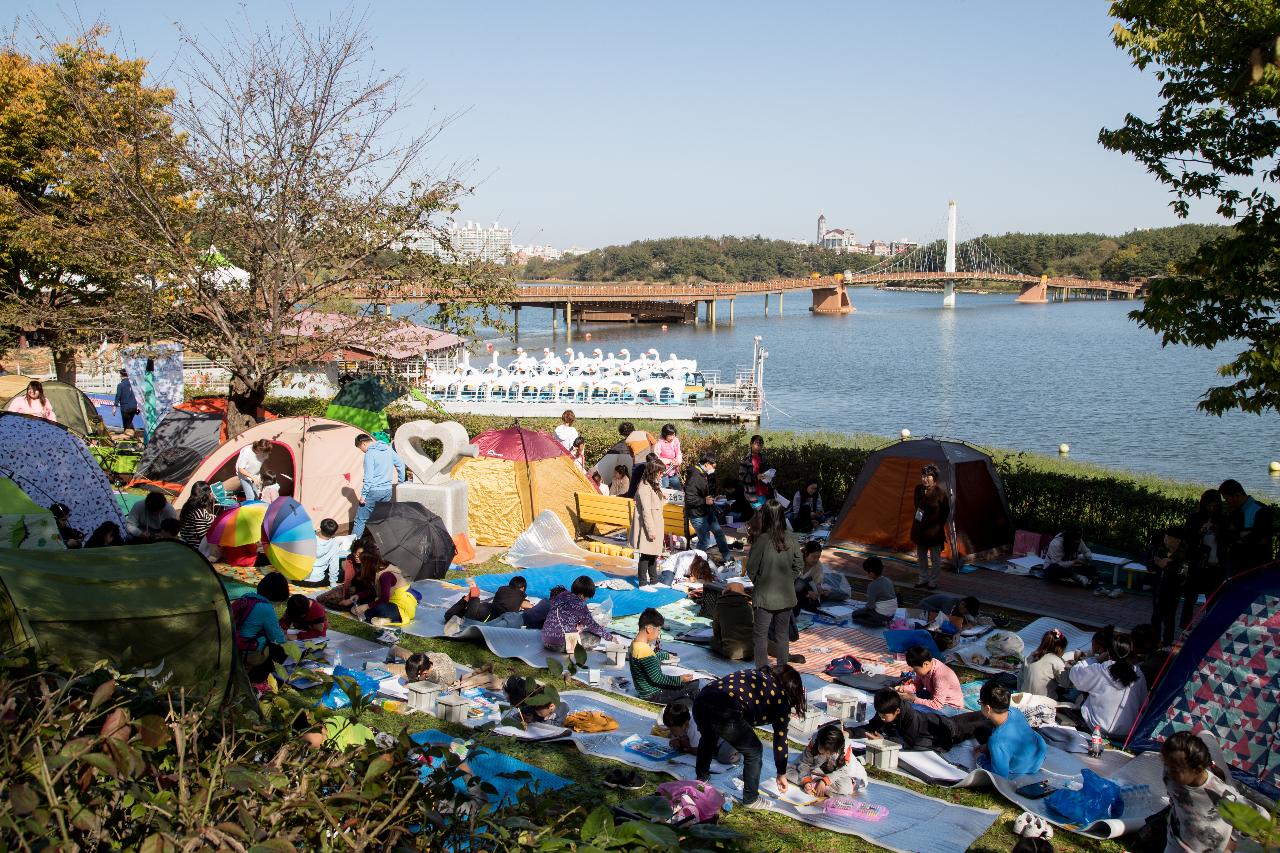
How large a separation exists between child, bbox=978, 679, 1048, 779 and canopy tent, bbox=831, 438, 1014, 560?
5427 millimetres

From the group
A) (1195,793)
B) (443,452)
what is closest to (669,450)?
(443,452)

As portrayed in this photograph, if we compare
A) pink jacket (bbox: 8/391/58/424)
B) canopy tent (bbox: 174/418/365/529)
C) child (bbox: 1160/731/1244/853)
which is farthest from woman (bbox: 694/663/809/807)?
pink jacket (bbox: 8/391/58/424)

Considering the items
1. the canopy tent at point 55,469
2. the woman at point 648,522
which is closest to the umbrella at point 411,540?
the woman at point 648,522

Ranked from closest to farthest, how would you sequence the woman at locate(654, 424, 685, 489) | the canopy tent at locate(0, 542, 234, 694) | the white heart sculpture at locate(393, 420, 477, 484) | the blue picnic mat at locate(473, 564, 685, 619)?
1. the canopy tent at locate(0, 542, 234, 694)
2. the blue picnic mat at locate(473, 564, 685, 619)
3. the white heart sculpture at locate(393, 420, 477, 484)
4. the woman at locate(654, 424, 685, 489)

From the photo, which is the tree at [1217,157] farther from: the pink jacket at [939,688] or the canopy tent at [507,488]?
the canopy tent at [507,488]

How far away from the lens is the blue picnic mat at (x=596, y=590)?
1044 centimetres

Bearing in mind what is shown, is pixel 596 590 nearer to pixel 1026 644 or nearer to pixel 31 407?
pixel 1026 644

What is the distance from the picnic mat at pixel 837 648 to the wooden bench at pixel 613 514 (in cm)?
280

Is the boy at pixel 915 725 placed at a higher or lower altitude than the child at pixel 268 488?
lower

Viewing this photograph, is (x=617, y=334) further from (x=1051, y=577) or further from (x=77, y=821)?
(x=77, y=821)

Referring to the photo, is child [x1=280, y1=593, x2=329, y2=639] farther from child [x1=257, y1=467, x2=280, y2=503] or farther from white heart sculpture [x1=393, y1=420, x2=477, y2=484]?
white heart sculpture [x1=393, y1=420, x2=477, y2=484]

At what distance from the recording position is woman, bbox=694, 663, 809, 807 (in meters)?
6.12

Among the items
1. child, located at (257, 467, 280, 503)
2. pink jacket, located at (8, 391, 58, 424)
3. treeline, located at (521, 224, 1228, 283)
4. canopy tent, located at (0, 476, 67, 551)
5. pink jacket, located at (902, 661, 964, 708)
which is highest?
treeline, located at (521, 224, 1228, 283)

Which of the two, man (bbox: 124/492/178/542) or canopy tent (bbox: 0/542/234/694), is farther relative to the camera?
man (bbox: 124/492/178/542)
